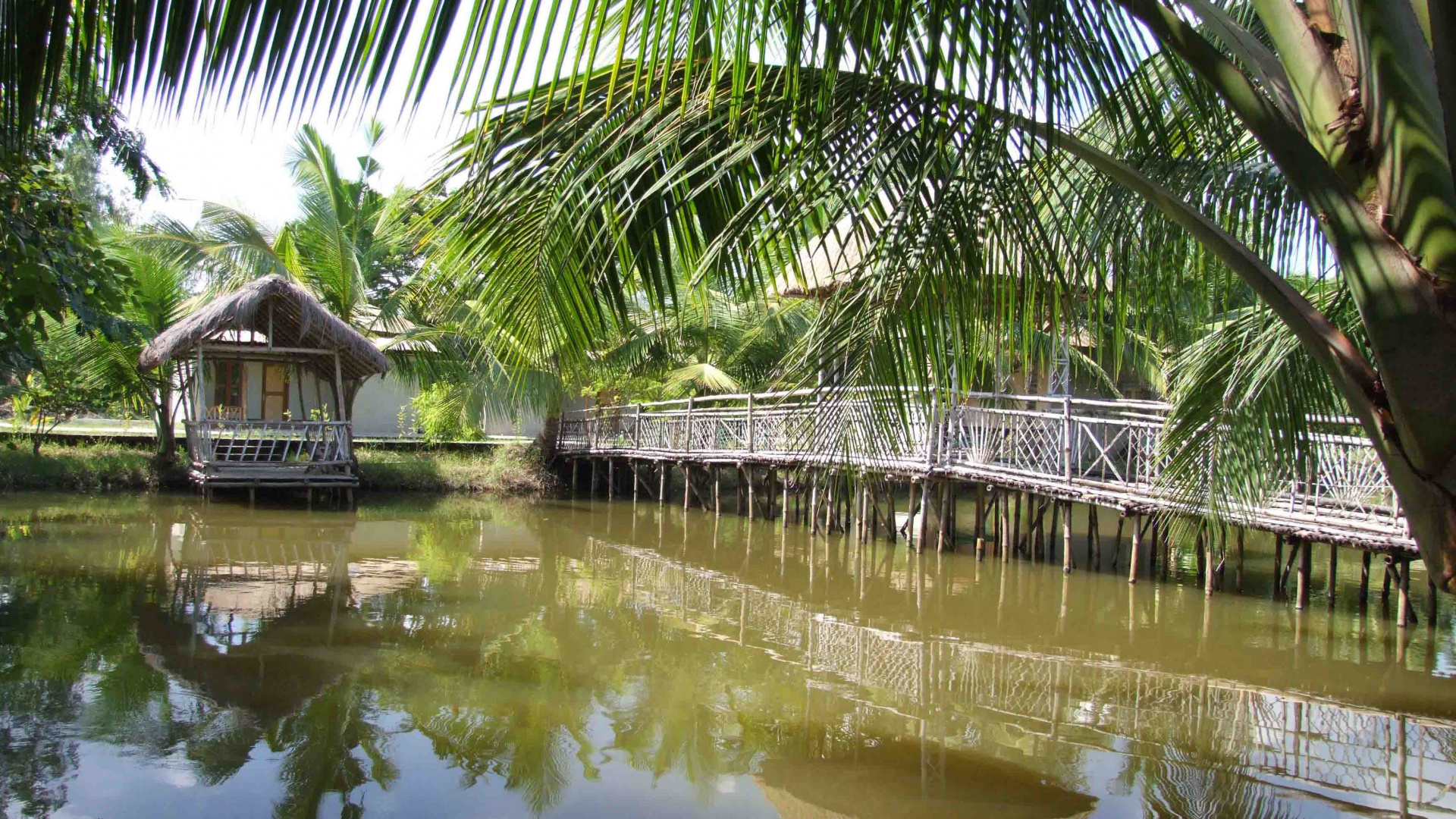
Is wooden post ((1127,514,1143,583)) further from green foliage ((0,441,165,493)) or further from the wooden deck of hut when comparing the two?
green foliage ((0,441,165,493))

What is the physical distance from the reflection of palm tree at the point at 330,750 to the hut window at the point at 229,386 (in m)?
18.2

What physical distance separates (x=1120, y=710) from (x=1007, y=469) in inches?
235

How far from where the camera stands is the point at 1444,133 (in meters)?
1.45

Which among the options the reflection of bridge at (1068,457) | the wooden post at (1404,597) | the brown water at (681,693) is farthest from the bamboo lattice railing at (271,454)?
the wooden post at (1404,597)

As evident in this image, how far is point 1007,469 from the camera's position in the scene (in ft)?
42.6

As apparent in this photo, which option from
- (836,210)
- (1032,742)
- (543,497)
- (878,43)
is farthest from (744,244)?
(543,497)

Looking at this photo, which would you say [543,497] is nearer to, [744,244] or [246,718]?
[246,718]

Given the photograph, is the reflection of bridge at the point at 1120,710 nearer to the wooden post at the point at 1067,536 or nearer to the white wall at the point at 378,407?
the wooden post at the point at 1067,536

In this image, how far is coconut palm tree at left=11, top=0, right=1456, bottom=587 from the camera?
113cm

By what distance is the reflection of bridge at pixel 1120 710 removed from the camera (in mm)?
5988

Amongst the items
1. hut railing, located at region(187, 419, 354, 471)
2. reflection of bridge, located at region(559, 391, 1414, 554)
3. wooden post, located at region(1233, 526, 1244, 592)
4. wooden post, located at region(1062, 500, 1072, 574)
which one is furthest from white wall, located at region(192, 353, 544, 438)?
wooden post, located at region(1233, 526, 1244, 592)

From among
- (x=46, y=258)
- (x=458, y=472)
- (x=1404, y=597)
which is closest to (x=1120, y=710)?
(x=1404, y=597)

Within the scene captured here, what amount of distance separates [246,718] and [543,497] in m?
16.2

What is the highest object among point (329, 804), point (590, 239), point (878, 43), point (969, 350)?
point (878, 43)
